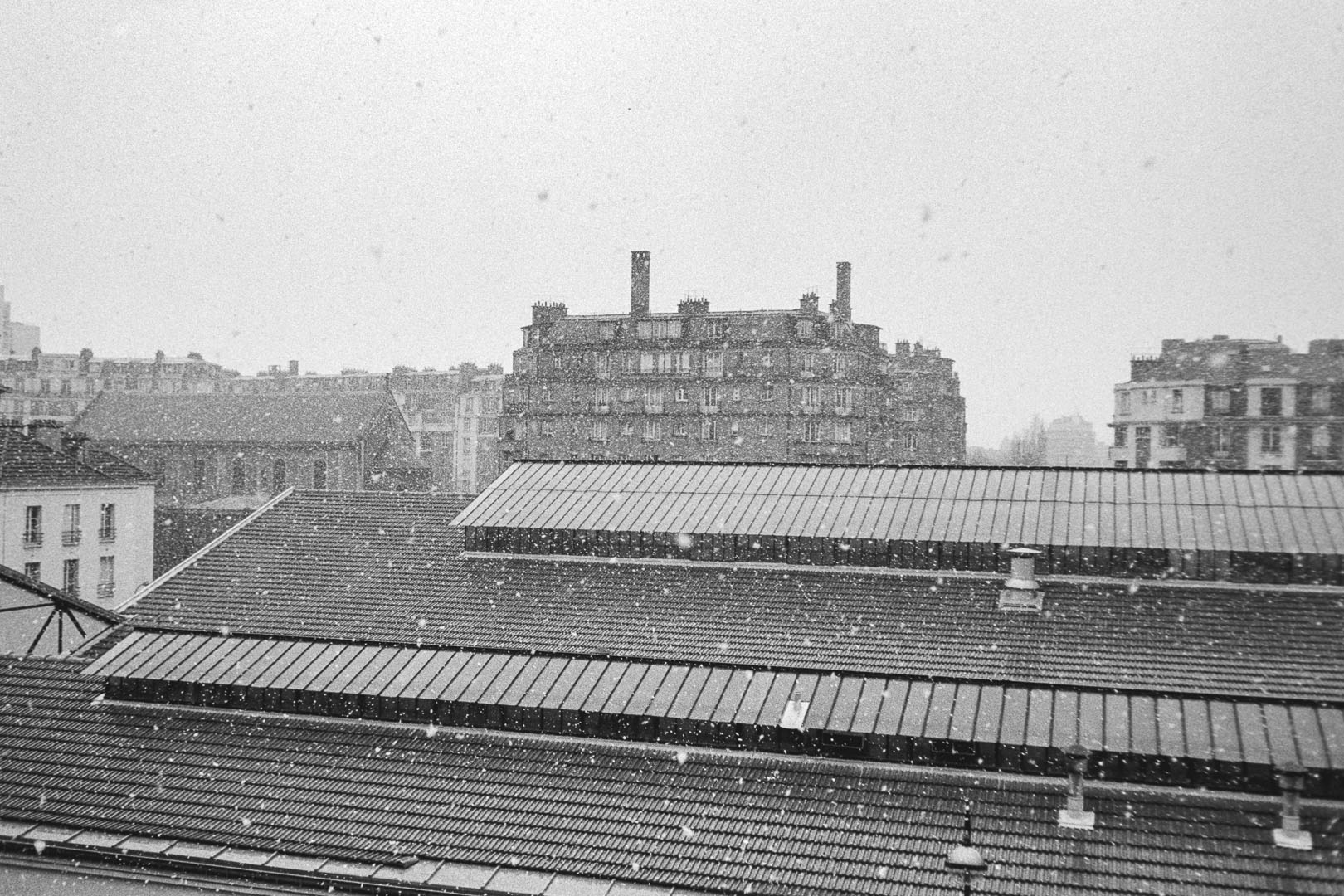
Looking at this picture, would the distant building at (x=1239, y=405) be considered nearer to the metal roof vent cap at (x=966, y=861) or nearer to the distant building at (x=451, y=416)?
the metal roof vent cap at (x=966, y=861)

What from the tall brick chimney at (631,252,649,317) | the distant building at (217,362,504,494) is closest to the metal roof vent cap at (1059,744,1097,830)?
the tall brick chimney at (631,252,649,317)

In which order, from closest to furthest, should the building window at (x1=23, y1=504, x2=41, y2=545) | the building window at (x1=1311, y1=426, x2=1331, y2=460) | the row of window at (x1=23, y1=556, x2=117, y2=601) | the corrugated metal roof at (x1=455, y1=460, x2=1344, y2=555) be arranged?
the corrugated metal roof at (x1=455, y1=460, x2=1344, y2=555) < the building window at (x1=23, y1=504, x2=41, y2=545) < the row of window at (x1=23, y1=556, x2=117, y2=601) < the building window at (x1=1311, y1=426, x2=1331, y2=460)

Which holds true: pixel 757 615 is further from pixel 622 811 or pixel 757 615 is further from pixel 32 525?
pixel 32 525

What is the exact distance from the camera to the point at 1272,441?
197 feet

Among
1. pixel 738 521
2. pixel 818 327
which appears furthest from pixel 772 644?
pixel 818 327

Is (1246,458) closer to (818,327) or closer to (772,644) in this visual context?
(818,327)

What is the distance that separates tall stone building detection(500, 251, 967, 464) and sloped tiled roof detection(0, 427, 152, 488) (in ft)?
92.9

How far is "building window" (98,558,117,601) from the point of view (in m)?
44.7

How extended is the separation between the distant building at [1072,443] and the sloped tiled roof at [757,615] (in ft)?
357

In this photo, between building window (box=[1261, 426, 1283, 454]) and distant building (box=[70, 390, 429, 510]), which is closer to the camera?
building window (box=[1261, 426, 1283, 454])

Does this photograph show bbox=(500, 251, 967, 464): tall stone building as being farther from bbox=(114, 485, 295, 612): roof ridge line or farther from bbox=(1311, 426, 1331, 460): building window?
bbox=(114, 485, 295, 612): roof ridge line

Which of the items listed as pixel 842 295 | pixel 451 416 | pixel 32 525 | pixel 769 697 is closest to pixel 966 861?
pixel 769 697

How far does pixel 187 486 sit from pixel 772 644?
65.6m

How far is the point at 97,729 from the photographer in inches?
652
